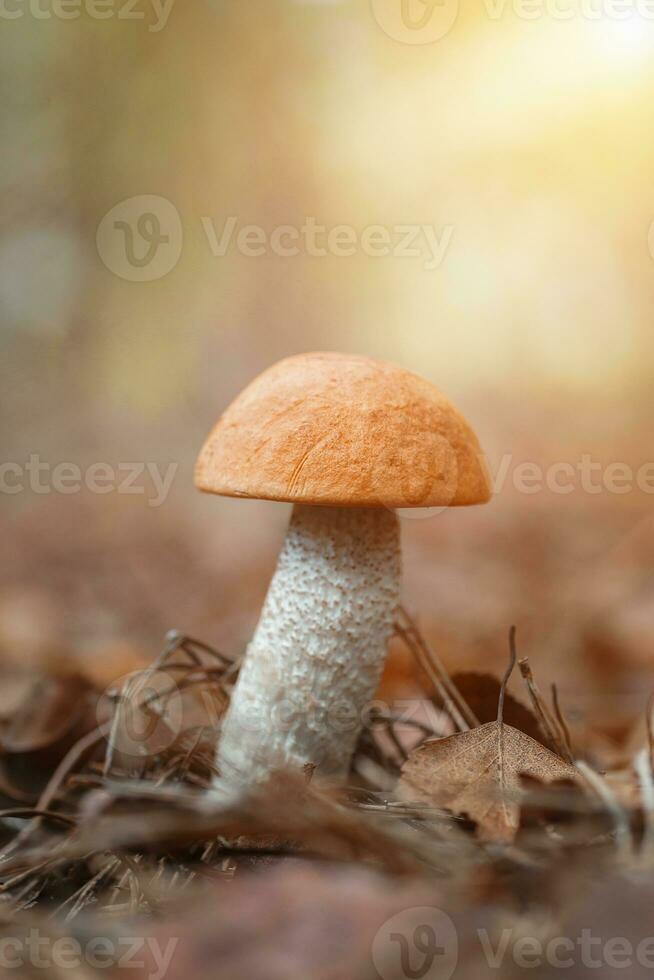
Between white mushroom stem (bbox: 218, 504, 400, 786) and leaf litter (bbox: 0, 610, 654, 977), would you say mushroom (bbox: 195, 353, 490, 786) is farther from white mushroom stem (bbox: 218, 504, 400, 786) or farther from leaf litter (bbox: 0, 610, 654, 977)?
leaf litter (bbox: 0, 610, 654, 977)

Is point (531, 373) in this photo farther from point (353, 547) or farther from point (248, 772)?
point (248, 772)

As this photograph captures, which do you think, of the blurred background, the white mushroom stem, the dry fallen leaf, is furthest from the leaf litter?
the blurred background

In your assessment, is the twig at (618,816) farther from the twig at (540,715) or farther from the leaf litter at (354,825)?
the twig at (540,715)

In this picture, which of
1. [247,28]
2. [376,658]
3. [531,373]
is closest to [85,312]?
[247,28]

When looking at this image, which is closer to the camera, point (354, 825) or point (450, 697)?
point (354, 825)

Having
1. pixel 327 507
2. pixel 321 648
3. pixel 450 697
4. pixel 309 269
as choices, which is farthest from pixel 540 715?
pixel 309 269

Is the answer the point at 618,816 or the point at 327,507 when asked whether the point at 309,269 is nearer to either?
the point at 327,507
